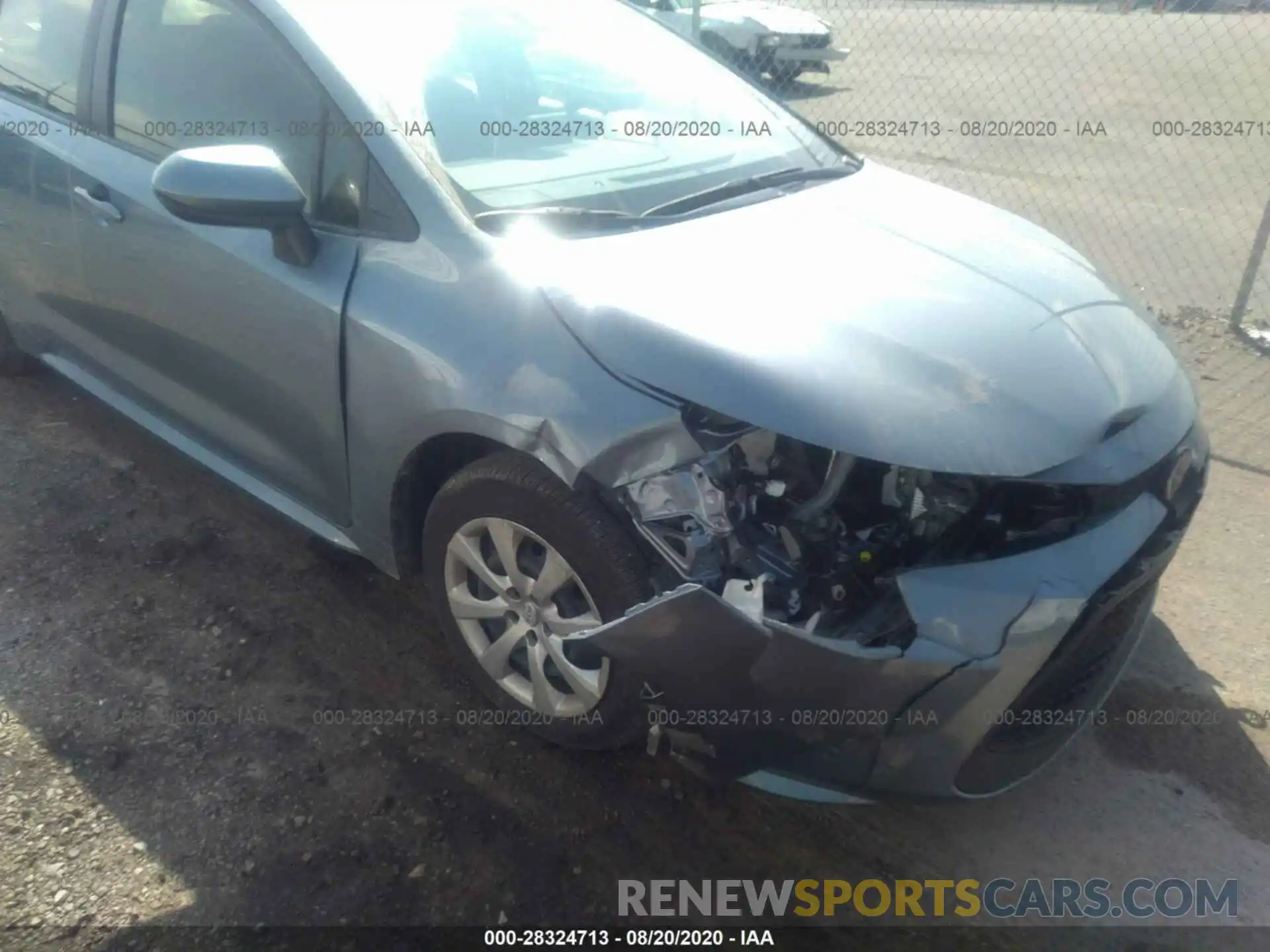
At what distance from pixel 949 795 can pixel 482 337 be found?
136 centimetres

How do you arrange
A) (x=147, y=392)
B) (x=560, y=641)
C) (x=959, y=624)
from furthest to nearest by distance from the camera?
(x=147, y=392) < (x=560, y=641) < (x=959, y=624)

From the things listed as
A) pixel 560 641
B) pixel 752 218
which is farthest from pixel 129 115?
pixel 560 641

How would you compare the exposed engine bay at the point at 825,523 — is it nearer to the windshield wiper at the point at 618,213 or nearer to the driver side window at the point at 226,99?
the windshield wiper at the point at 618,213

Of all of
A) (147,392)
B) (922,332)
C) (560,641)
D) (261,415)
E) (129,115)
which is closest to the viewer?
(922,332)

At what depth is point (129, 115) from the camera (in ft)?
9.89

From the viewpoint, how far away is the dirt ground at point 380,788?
218 centimetres

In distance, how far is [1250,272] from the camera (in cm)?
491

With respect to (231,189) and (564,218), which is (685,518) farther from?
(231,189)

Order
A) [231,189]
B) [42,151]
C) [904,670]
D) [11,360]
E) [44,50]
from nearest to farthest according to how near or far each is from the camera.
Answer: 1. [904,670]
2. [231,189]
3. [42,151]
4. [44,50]
5. [11,360]

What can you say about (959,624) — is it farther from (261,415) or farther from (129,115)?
(129,115)

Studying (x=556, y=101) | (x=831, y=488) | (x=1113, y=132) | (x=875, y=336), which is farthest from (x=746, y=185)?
(x=1113, y=132)

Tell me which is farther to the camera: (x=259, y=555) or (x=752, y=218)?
(x=259, y=555)

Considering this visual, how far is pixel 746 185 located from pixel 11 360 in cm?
333

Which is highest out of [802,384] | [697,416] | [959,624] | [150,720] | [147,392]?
[802,384]
